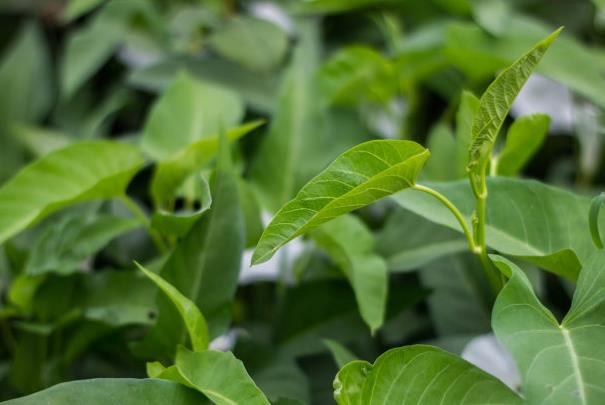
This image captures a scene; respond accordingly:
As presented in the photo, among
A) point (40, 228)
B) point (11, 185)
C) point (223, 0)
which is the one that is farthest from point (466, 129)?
point (223, 0)

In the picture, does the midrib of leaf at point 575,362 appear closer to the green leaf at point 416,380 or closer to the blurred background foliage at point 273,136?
the green leaf at point 416,380

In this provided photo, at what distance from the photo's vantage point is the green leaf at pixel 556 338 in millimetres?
333

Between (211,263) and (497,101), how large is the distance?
22cm

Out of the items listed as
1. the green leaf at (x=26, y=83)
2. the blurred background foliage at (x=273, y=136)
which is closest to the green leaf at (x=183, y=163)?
the blurred background foliage at (x=273, y=136)

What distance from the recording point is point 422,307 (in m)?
0.67

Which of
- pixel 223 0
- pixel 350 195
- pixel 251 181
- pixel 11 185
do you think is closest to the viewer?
pixel 350 195

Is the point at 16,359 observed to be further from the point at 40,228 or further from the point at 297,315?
the point at 297,315

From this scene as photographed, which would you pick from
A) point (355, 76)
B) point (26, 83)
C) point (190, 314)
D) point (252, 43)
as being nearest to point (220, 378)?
point (190, 314)

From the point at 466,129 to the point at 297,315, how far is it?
0.23m

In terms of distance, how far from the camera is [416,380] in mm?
381

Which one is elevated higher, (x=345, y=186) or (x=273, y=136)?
(x=345, y=186)

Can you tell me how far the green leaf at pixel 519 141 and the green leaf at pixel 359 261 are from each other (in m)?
0.11

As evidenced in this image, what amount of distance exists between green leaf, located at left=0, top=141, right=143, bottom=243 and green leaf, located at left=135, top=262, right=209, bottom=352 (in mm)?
136

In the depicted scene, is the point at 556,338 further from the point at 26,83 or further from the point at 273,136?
the point at 26,83
